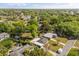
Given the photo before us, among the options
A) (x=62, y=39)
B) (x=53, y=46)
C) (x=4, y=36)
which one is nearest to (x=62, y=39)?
(x=62, y=39)

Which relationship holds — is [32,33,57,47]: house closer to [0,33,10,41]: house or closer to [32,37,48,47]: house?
[32,37,48,47]: house

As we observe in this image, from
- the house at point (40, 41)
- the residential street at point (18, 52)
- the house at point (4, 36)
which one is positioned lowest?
the residential street at point (18, 52)

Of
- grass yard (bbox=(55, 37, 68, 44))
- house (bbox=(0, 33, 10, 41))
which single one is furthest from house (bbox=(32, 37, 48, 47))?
house (bbox=(0, 33, 10, 41))

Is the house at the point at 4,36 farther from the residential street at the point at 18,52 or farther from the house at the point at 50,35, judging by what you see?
the house at the point at 50,35

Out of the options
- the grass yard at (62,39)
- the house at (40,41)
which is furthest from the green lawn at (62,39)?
the house at (40,41)

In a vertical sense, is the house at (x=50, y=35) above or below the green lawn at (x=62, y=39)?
above

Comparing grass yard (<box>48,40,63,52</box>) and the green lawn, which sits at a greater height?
the green lawn

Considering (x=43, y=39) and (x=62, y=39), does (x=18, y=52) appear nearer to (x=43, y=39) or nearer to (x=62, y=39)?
(x=43, y=39)

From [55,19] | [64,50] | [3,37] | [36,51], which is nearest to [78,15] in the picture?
[55,19]

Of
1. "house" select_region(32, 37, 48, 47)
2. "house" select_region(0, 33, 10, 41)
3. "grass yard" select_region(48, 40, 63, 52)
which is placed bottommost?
"grass yard" select_region(48, 40, 63, 52)

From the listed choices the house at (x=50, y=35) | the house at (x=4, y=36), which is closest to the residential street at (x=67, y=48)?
the house at (x=50, y=35)

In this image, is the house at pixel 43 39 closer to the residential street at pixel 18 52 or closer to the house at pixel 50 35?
the house at pixel 50 35

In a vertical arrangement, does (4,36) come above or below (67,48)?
above
